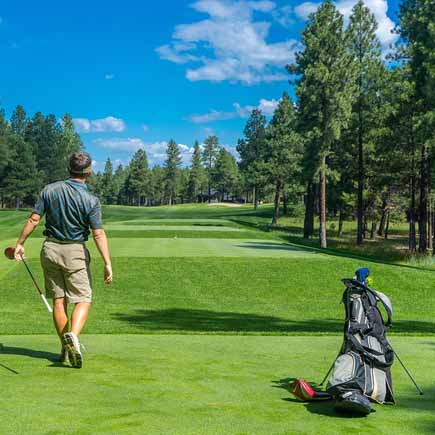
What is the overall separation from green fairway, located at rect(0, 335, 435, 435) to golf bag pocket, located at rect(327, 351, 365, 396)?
0.72ft

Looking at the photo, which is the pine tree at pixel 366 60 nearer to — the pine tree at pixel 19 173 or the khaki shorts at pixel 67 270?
the khaki shorts at pixel 67 270

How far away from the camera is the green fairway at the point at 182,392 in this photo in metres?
4.25

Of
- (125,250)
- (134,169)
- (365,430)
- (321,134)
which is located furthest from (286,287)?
(134,169)

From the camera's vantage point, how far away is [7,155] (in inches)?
3634

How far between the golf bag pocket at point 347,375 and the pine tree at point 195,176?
516 ft

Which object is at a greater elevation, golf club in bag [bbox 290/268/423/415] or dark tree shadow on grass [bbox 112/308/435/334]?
golf club in bag [bbox 290/268/423/415]

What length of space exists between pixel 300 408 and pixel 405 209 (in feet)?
180

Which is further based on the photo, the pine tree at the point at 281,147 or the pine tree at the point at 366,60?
the pine tree at the point at 281,147

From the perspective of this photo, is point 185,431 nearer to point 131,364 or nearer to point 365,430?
point 365,430

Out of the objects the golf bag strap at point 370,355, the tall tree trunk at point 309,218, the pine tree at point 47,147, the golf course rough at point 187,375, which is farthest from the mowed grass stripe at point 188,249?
the pine tree at point 47,147

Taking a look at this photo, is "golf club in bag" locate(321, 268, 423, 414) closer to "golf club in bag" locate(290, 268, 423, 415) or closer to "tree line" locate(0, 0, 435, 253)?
"golf club in bag" locate(290, 268, 423, 415)

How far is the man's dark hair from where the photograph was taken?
6.37 metres

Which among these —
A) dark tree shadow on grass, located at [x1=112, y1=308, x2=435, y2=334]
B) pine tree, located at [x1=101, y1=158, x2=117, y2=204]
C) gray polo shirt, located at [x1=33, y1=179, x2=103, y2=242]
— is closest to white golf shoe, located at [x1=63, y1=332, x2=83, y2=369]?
gray polo shirt, located at [x1=33, y1=179, x2=103, y2=242]

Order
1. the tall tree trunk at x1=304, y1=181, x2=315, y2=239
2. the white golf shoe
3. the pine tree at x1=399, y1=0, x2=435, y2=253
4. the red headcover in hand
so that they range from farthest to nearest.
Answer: the tall tree trunk at x1=304, y1=181, x2=315, y2=239 < the pine tree at x1=399, y1=0, x2=435, y2=253 < the white golf shoe < the red headcover in hand
